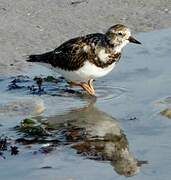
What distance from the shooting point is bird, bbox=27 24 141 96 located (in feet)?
21.5

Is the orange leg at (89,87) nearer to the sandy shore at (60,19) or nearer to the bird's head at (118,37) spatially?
the bird's head at (118,37)

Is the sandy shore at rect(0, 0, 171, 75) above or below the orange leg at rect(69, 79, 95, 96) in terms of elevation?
above

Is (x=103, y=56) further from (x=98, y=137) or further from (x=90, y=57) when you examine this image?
(x=98, y=137)

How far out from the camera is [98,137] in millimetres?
5488

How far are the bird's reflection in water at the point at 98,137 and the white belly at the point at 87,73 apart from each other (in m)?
0.30

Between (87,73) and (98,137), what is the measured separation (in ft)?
3.89

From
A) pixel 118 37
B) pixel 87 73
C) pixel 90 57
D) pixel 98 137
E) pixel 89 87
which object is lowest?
pixel 98 137

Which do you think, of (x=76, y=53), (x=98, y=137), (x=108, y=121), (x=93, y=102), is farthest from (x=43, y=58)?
(x=98, y=137)

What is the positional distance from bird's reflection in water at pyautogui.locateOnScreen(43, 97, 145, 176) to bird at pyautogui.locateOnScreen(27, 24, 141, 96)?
1.07 feet

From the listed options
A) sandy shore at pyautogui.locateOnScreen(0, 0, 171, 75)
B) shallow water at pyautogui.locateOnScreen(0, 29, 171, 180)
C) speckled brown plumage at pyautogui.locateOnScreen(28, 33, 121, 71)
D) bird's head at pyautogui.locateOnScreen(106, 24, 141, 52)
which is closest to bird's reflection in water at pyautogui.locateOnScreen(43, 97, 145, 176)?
shallow water at pyautogui.locateOnScreen(0, 29, 171, 180)

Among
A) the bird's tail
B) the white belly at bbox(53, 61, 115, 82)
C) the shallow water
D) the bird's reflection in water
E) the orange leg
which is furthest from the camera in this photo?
the bird's tail

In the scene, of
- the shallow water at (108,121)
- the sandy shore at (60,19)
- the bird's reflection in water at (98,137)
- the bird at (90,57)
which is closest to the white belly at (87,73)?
the bird at (90,57)

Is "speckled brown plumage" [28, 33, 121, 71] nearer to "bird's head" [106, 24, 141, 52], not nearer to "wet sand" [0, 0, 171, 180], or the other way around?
"bird's head" [106, 24, 141, 52]

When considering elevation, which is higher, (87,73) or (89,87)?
(87,73)
